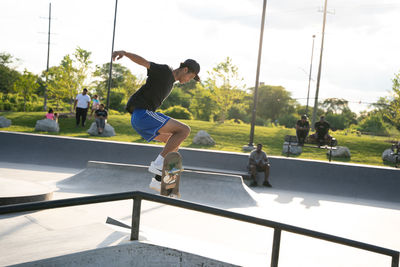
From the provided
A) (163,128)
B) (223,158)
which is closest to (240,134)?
(223,158)

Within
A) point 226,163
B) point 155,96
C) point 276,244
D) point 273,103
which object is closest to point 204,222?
point 155,96

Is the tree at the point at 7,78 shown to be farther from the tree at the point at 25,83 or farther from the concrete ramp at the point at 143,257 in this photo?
the concrete ramp at the point at 143,257

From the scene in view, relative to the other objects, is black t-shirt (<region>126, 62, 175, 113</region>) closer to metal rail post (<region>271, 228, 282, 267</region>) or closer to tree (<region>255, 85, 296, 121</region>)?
metal rail post (<region>271, 228, 282, 267</region>)

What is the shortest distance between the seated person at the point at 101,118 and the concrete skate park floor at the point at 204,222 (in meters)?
4.95

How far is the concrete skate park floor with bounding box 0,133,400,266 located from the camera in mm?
3215

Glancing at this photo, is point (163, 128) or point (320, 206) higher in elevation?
point (163, 128)

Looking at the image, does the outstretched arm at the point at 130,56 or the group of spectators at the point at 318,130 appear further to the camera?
the group of spectators at the point at 318,130

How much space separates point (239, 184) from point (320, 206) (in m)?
2.07

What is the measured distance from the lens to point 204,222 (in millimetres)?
6168

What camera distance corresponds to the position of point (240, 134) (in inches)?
804

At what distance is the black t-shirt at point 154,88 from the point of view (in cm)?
382

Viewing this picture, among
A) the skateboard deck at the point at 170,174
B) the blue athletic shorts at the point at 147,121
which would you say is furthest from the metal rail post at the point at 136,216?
Answer: the blue athletic shorts at the point at 147,121

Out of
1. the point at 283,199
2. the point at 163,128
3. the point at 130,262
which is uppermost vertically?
the point at 163,128

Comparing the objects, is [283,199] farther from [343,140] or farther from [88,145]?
[343,140]
